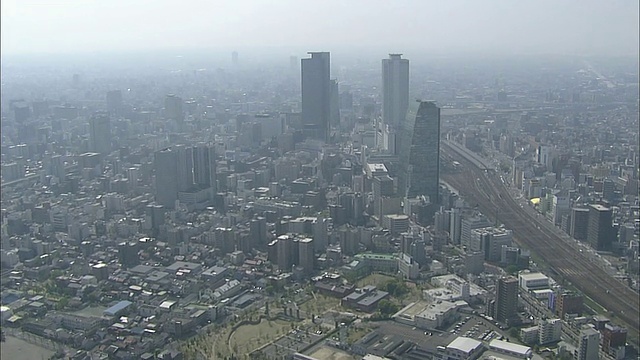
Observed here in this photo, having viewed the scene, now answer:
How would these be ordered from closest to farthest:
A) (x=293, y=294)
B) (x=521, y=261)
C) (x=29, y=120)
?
(x=293, y=294), (x=521, y=261), (x=29, y=120)

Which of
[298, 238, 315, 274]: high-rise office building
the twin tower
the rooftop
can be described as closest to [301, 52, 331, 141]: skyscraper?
the twin tower

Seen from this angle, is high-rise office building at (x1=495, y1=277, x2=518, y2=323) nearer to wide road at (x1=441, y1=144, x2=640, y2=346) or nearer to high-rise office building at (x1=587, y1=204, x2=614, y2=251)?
wide road at (x1=441, y1=144, x2=640, y2=346)

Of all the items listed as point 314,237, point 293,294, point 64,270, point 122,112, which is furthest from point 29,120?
point 293,294

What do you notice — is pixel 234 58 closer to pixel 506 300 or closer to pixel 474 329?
pixel 506 300

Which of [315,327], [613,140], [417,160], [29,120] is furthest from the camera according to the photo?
[29,120]

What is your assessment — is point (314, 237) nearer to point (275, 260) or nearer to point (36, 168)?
point (275, 260)

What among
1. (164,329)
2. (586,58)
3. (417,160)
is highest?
(586,58)
